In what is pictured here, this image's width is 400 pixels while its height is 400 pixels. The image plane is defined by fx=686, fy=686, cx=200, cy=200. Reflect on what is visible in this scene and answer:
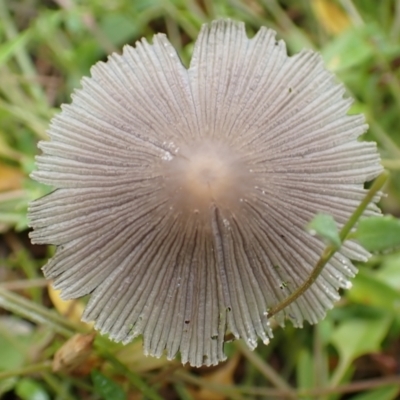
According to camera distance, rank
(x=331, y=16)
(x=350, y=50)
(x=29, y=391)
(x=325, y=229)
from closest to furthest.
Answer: (x=325, y=229), (x=29, y=391), (x=350, y=50), (x=331, y=16)

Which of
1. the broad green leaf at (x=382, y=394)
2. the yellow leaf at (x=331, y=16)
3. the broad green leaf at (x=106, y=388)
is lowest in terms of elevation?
the broad green leaf at (x=382, y=394)

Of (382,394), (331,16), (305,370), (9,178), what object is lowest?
(382,394)

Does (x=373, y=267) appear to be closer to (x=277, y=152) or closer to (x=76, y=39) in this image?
(x=277, y=152)

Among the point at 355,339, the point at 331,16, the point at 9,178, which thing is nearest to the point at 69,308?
the point at 9,178

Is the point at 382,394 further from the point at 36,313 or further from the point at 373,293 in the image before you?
the point at 36,313

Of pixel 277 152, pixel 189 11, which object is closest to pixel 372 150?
pixel 277 152

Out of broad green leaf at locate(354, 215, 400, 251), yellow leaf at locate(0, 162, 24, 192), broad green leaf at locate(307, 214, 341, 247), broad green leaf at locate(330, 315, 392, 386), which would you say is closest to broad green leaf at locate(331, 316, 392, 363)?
broad green leaf at locate(330, 315, 392, 386)

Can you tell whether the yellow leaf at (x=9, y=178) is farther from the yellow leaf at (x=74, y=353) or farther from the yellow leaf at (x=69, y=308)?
the yellow leaf at (x=74, y=353)

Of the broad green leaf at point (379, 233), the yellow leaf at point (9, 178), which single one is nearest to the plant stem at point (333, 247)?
the broad green leaf at point (379, 233)
